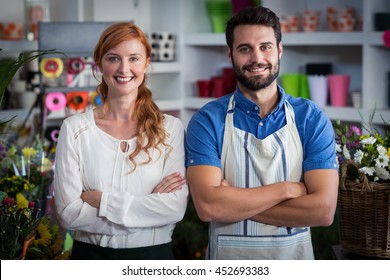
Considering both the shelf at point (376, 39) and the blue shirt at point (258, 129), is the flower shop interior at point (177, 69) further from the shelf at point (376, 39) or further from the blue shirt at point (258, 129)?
the blue shirt at point (258, 129)

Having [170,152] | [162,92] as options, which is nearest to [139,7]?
[162,92]

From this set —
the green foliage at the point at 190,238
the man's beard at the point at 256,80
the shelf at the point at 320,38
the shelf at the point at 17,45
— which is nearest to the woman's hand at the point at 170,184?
the man's beard at the point at 256,80

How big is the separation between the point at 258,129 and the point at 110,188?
0.38 meters

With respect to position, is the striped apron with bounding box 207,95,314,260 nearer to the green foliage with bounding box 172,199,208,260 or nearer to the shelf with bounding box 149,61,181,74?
the green foliage with bounding box 172,199,208,260

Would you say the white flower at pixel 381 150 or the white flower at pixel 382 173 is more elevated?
the white flower at pixel 381 150

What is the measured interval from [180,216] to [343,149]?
1.48 ft

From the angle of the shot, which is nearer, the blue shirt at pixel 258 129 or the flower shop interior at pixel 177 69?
the blue shirt at pixel 258 129

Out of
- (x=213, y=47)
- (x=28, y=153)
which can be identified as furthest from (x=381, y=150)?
(x=213, y=47)

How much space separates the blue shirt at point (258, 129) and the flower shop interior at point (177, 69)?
0.58m

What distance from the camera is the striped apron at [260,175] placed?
1837mm

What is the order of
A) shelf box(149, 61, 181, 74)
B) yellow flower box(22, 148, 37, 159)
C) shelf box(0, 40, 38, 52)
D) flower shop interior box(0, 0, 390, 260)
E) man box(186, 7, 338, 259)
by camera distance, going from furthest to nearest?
shelf box(149, 61, 181, 74), shelf box(0, 40, 38, 52), flower shop interior box(0, 0, 390, 260), yellow flower box(22, 148, 37, 159), man box(186, 7, 338, 259)

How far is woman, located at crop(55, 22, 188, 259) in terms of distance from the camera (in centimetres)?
186

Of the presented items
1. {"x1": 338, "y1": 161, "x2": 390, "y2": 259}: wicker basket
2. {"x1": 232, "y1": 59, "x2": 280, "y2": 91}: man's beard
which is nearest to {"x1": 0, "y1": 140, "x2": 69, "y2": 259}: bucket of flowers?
{"x1": 232, "y1": 59, "x2": 280, "y2": 91}: man's beard
